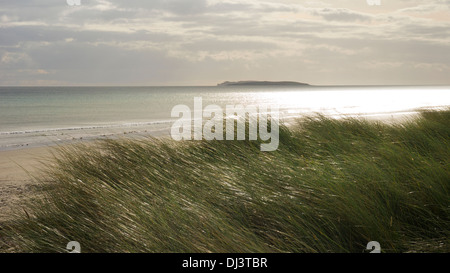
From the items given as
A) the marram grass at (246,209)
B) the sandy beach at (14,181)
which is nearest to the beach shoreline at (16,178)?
the sandy beach at (14,181)

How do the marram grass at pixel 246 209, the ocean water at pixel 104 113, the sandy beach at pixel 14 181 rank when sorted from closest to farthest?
the marram grass at pixel 246 209 < the sandy beach at pixel 14 181 < the ocean water at pixel 104 113

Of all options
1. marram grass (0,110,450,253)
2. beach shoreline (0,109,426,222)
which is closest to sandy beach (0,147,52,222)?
beach shoreline (0,109,426,222)

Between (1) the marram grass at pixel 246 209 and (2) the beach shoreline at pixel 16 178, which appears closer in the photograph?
(1) the marram grass at pixel 246 209

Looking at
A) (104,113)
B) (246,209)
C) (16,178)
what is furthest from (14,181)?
(104,113)

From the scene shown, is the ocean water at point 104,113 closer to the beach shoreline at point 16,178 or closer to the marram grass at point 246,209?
the beach shoreline at point 16,178

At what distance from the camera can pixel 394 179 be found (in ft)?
12.9

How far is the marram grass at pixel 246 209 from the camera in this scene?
3096mm

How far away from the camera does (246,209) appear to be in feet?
11.9

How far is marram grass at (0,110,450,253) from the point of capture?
122 inches

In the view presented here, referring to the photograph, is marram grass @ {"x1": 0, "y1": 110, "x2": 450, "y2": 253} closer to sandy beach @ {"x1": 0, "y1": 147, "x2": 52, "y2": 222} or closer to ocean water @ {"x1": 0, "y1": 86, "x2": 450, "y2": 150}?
sandy beach @ {"x1": 0, "y1": 147, "x2": 52, "y2": 222}

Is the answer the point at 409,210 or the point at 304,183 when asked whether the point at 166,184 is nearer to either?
the point at 304,183

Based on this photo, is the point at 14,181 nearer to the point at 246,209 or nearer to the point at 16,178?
the point at 16,178
